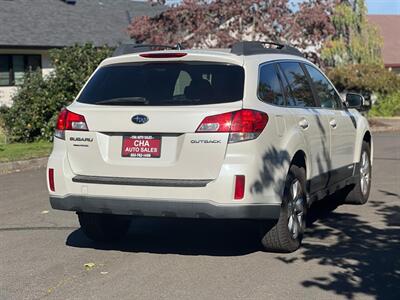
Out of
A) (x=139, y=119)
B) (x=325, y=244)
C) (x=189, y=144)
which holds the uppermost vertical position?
(x=139, y=119)

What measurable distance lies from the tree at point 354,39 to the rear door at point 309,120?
75.3ft

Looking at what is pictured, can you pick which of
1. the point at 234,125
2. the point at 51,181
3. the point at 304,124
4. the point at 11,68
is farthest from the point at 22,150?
the point at 11,68

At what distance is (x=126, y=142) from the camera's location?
6273mm

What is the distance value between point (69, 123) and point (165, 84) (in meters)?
0.93

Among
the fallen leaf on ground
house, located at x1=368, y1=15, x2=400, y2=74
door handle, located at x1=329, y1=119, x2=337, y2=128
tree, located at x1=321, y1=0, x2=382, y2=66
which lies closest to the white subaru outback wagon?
the fallen leaf on ground

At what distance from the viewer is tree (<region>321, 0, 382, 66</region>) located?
100ft

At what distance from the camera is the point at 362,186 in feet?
30.6

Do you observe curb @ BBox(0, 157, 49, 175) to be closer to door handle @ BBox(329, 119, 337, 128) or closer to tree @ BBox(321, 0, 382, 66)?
door handle @ BBox(329, 119, 337, 128)

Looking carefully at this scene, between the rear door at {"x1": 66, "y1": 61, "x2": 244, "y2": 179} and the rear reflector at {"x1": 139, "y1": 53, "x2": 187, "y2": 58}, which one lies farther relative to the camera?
the rear reflector at {"x1": 139, "y1": 53, "x2": 187, "y2": 58}

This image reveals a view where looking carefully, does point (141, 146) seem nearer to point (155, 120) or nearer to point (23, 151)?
point (155, 120)

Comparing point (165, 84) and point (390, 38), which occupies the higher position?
point (165, 84)

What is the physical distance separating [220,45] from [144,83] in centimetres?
1601

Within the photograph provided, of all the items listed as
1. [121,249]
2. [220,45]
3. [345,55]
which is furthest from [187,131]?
[345,55]

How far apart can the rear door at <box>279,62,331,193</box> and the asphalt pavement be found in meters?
0.67
